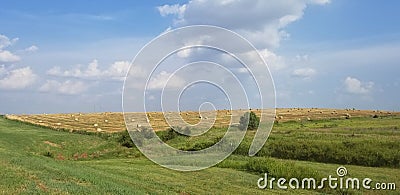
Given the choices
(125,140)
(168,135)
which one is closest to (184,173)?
(125,140)

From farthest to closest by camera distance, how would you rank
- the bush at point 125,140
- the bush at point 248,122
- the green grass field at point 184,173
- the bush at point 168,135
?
1. the bush at point 168,135
2. the bush at point 248,122
3. the bush at point 125,140
4. the green grass field at point 184,173

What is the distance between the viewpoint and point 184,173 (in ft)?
119

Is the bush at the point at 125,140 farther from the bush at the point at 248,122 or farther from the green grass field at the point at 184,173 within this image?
the bush at the point at 248,122

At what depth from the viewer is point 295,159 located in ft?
171

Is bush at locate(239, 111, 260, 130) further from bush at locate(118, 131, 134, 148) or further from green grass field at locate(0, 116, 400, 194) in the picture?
bush at locate(118, 131, 134, 148)

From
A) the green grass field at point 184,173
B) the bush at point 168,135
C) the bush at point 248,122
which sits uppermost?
the bush at point 248,122

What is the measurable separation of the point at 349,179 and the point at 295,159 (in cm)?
1759

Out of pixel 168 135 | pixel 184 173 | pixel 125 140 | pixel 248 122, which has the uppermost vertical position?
pixel 248 122

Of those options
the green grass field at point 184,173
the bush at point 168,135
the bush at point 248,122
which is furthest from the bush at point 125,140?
the bush at point 248,122

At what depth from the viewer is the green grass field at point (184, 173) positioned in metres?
23.1

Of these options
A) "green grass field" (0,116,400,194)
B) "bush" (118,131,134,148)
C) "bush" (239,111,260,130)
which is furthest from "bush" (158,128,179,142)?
"bush" (239,111,260,130)

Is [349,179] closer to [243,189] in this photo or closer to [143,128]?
[243,189]

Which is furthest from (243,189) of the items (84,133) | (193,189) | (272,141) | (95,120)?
(95,120)

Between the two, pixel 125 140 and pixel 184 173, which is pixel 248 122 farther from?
pixel 184 173
